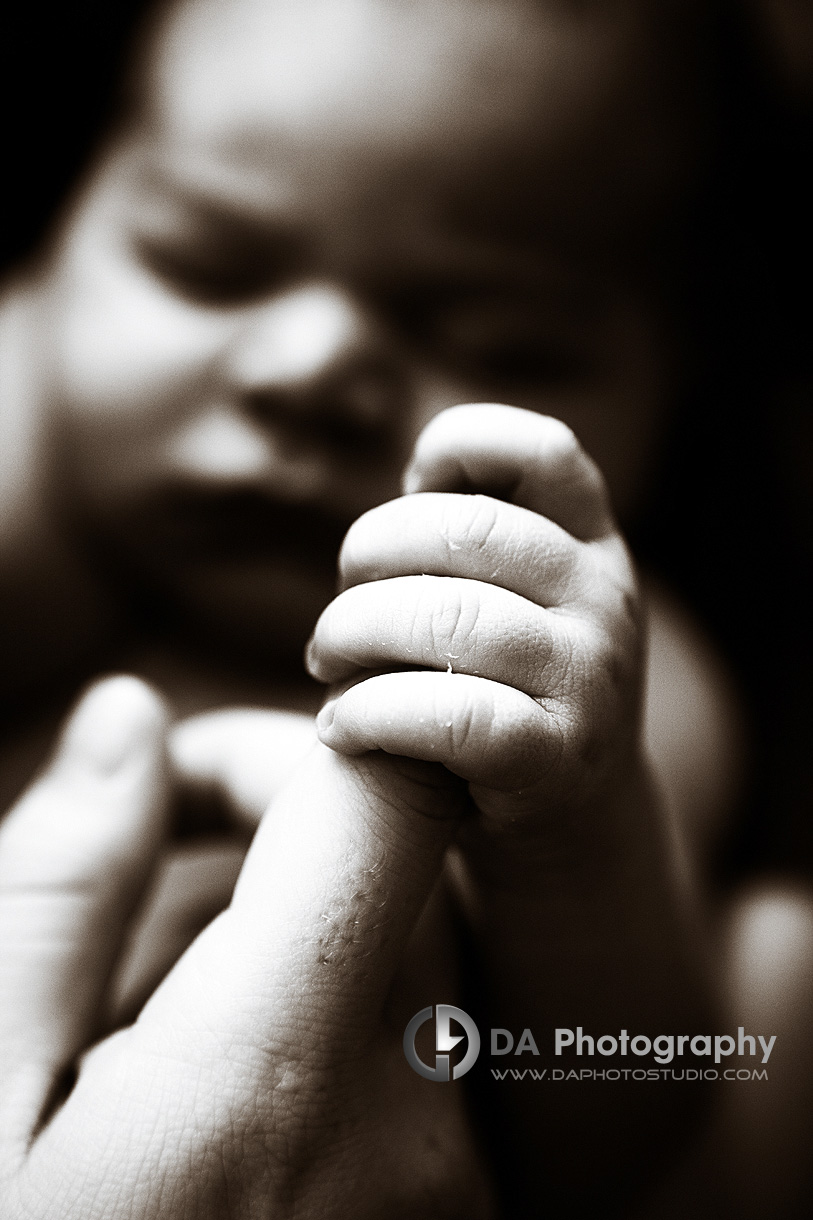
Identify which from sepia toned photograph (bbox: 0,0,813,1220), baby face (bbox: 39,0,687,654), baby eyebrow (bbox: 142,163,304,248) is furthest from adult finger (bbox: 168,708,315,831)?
baby eyebrow (bbox: 142,163,304,248)

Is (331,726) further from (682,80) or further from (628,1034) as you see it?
(682,80)

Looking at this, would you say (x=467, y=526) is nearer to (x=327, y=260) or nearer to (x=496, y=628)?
(x=496, y=628)

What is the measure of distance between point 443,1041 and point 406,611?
163 mm

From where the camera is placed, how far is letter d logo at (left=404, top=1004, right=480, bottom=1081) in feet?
1.13

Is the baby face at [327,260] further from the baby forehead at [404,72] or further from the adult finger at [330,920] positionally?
the adult finger at [330,920]

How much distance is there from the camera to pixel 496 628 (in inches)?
11.6

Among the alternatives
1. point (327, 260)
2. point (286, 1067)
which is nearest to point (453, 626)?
point (286, 1067)

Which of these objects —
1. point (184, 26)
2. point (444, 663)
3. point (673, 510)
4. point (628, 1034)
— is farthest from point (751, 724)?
point (184, 26)

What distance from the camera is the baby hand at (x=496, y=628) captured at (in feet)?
0.94

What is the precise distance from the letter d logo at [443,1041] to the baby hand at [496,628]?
0.08 metres

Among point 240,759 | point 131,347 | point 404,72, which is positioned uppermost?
point 404,72

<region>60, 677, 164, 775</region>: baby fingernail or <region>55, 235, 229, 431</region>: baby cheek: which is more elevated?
<region>55, 235, 229, 431</region>: baby cheek

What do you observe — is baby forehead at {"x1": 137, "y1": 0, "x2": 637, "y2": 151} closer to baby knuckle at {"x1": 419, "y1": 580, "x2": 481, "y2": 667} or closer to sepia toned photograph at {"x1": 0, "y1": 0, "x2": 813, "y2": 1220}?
sepia toned photograph at {"x1": 0, "y1": 0, "x2": 813, "y2": 1220}

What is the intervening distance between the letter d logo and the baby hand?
8 centimetres
